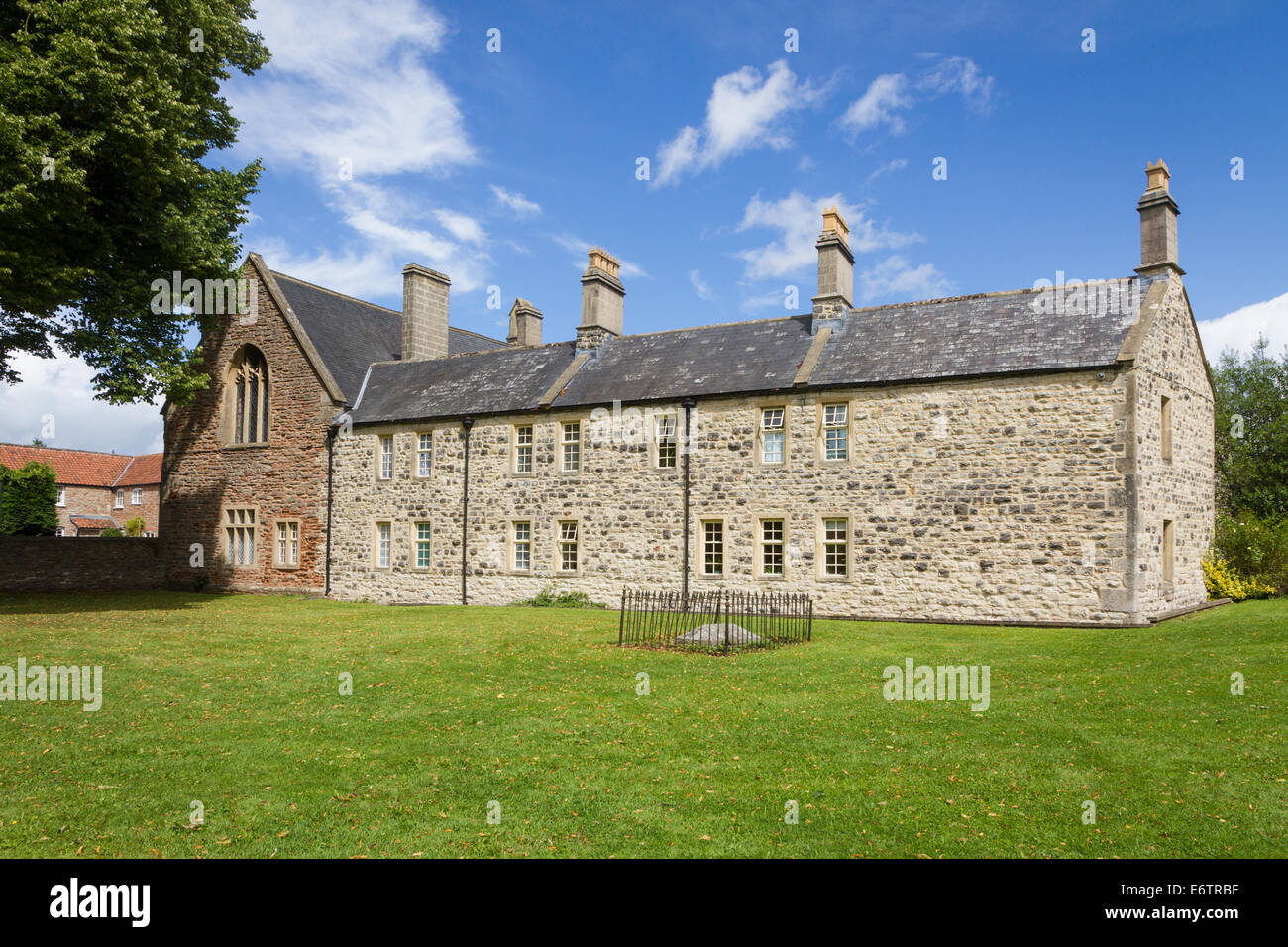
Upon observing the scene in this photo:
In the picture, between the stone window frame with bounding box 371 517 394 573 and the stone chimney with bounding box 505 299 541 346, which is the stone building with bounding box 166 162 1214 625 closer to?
the stone window frame with bounding box 371 517 394 573

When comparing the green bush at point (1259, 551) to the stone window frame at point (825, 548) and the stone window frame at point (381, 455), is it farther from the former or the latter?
the stone window frame at point (381, 455)

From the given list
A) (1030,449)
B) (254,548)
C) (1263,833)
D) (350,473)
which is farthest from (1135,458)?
(254,548)

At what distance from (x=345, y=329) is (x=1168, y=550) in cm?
2932

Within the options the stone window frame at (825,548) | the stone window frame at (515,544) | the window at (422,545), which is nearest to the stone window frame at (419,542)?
the window at (422,545)

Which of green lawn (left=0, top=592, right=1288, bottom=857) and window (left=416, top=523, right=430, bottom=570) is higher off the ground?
window (left=416, top=523, right=430, bottom=570)

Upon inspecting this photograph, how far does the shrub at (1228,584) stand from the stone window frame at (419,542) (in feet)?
76.3

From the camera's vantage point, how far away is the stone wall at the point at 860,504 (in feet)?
62.4

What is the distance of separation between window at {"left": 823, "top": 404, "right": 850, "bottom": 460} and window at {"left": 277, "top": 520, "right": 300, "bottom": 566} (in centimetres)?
1915

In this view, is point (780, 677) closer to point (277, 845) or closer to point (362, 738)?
point (362, 738)

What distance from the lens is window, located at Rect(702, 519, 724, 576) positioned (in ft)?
75.2

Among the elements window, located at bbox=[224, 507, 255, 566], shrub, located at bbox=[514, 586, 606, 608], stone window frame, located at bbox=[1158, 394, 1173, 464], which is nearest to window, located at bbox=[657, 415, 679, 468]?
shrub, located at bbox=[514, 586, 606, 608]

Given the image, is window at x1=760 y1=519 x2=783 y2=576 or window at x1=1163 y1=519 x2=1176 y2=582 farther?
window at x1=760 y1=519 x2=783 y2=576

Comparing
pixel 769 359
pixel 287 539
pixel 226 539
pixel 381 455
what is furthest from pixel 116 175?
pixel 769 359
